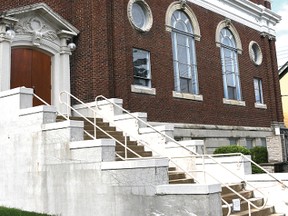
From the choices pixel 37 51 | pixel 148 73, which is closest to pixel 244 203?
pixel 148 73

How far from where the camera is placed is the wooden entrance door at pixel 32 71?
12734 mm

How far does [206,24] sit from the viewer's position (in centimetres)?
1916

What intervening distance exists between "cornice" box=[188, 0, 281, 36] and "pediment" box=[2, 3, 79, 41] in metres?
7.26

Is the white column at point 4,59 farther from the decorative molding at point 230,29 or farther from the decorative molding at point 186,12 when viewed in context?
the decorative molding at point 230,29

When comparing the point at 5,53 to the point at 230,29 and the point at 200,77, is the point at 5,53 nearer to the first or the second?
the point at 200,77

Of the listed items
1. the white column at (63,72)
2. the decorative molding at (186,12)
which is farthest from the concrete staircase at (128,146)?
the decorative molding at (186,12)

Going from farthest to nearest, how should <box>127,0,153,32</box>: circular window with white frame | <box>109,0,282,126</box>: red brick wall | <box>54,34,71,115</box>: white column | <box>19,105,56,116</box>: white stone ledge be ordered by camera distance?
<box>127,0,153,32</box>: circular window with white frame, <box>109,0,282,126</box>: red brick wall, <box>54,34,71,115</box>: white column, <box>19,105,56,116</box>: white stone ledge

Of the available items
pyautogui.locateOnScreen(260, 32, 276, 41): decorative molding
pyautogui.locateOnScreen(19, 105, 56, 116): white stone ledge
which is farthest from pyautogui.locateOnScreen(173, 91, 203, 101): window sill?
pyautogui.locateOnScreen(19, 105, 56, 116): white stone ledge

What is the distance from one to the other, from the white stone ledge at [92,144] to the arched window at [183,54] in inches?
348

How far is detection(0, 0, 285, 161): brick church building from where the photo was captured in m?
13.1

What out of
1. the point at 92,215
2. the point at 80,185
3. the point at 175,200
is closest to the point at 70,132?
the point at 80,185

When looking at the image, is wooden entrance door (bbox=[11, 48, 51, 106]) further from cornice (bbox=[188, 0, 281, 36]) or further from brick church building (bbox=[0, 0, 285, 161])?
cornice (bbox=[188, 0, 281, 36])

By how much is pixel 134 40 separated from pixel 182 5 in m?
3.81

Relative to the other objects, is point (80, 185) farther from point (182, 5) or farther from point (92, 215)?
point (182, 5)
